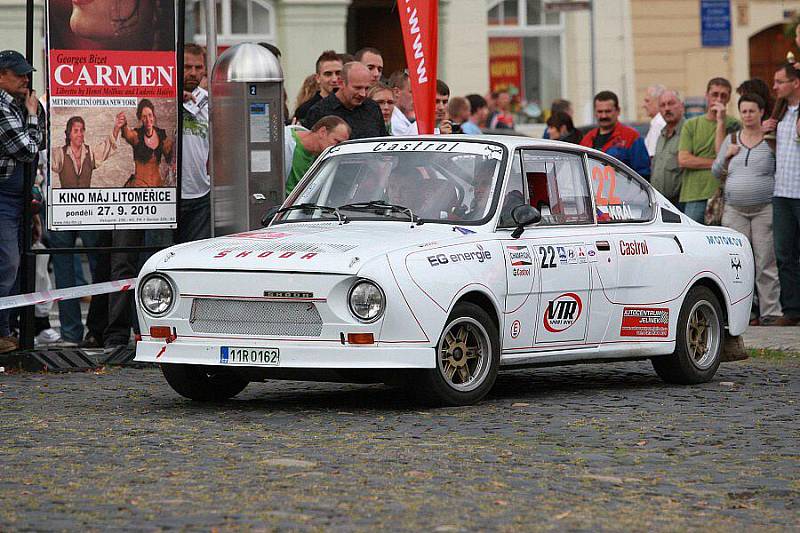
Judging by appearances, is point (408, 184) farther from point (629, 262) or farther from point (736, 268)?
point (736, 268)

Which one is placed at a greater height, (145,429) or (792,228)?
(792,228)

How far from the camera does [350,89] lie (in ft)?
46.6

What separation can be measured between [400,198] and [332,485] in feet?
12.0

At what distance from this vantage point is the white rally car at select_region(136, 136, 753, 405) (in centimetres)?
942

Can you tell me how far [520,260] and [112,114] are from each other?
437 cm

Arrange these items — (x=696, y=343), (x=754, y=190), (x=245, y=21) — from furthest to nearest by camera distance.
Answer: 1. (x=245, y=21)
2. (x=754, y=190)
3. (x=696, y=343)

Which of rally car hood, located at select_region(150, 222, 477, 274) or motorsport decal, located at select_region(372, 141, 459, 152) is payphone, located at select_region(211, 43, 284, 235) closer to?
motorsport decal, located at select_region(372, 141, 459, 152)

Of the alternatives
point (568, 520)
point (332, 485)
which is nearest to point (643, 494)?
point (568, 520)

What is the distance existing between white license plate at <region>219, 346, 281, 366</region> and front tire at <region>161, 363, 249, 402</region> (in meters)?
0.34

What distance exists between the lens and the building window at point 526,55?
3453 cm

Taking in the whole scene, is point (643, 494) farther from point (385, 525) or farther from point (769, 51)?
point (769, 51)

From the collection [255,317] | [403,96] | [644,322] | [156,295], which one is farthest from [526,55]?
[255,317]

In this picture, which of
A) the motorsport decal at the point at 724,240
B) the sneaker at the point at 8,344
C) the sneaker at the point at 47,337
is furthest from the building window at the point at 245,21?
the motorsport decal at the point at 724,240

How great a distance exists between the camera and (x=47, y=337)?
16.0m
